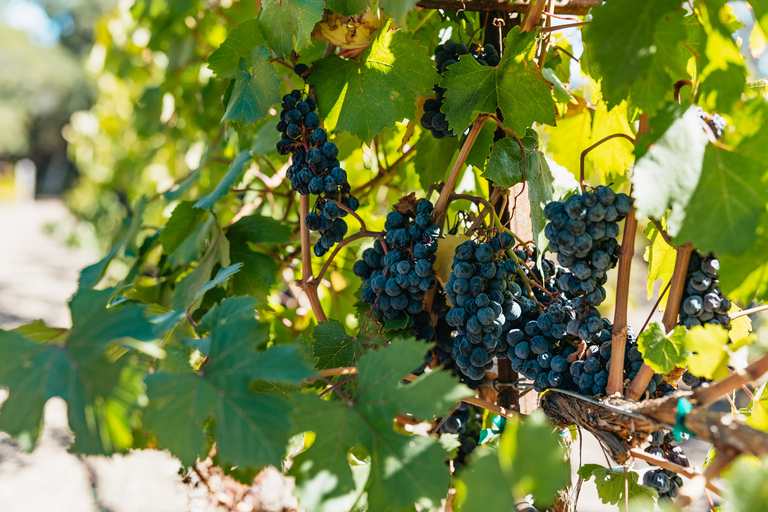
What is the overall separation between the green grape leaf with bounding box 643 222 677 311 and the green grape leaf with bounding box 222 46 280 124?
1.79 feet

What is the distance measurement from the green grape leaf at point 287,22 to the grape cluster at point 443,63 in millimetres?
218

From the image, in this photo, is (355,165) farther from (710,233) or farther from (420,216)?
(710,233)

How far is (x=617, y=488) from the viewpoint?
705 mm

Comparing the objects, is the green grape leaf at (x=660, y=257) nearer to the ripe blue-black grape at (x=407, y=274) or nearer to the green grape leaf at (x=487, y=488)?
the ripe blue-black grape at (x=407, y=274)

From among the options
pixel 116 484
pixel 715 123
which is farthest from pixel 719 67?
pixel 116 484

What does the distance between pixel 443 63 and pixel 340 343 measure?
450mm

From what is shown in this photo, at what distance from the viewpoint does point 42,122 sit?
19109mm

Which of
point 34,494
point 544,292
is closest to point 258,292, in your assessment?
point 544,292

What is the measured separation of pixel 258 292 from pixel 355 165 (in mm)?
491

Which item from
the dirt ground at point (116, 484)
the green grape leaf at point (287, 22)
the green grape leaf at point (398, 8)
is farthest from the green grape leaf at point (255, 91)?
the dirt ground at point (116, 484)

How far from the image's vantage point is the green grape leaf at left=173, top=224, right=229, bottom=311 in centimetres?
102

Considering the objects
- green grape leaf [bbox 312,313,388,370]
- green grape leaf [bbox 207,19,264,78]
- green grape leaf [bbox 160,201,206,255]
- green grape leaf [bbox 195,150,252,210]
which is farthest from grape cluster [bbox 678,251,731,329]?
green grape leaf [bbox 160,201,206,255]

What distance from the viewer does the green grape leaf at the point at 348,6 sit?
0.71 m

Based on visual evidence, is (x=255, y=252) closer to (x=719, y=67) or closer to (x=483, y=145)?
(x=483, y=145)
